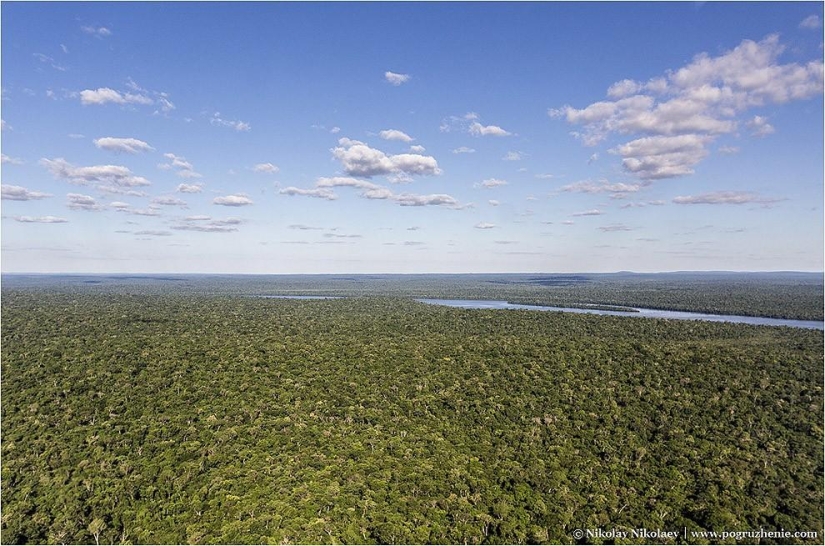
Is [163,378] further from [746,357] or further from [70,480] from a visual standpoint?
[746,357]

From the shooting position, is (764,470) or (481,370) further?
(481,370)

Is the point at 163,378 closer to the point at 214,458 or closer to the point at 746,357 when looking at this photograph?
the point at 214,458

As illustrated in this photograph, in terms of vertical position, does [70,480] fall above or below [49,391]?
below

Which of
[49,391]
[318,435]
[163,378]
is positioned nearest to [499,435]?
[318,435]

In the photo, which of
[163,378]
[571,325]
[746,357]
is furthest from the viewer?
[571,325]

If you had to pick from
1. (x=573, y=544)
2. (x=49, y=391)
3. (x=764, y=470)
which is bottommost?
(x=573, y=544)

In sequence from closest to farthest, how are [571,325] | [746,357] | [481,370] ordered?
[481,370] < [746,357] < [571,325]
